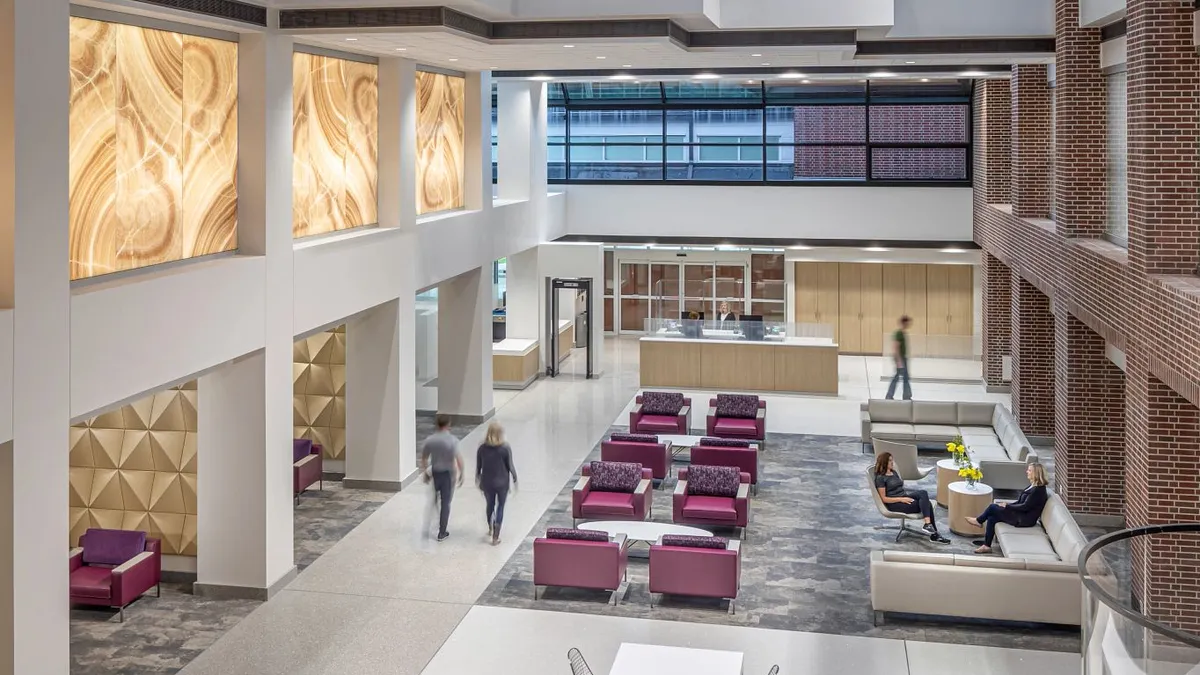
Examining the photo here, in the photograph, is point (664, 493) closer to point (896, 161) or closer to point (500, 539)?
point (500, 539)

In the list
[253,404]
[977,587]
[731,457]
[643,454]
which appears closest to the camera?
[977,587]

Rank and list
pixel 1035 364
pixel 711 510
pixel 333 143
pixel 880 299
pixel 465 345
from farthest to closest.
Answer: pixel 880 299 → pixel 465 345 → pixel 1035 364 → pixel 333 143 → pixel 711 510

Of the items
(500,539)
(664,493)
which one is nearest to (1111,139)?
(664,493)

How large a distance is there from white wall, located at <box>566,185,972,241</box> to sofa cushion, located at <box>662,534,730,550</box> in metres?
16.8

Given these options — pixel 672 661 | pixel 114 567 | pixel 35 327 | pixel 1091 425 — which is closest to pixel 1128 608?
pixel 672 661

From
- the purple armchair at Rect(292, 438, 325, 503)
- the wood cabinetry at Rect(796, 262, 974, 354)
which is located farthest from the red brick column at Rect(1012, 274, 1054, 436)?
the purple armchair at Rect(292, 438, 325, 503)

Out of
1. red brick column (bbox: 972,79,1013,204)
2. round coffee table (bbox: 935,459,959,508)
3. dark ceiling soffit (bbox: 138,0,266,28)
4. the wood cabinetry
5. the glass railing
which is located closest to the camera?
the glass railing

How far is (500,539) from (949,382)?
13.3m

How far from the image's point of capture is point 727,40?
1496cm

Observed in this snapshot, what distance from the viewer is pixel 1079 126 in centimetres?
1515

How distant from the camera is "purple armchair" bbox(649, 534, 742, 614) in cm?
1178

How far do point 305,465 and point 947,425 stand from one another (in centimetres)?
1009

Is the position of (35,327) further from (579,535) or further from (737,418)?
(737,418)

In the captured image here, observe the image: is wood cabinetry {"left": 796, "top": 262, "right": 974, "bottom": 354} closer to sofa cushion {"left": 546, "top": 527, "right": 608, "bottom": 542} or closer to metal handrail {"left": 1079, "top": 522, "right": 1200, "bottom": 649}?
sofa cushion {"left": 546, "top": 527, "right": 608, "bottom": 542}
